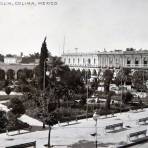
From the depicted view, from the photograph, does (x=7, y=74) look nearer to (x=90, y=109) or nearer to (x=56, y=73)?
(x=56, y=73)

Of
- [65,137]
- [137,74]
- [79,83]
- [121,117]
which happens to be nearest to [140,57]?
[137,74]

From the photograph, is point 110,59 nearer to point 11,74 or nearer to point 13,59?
point 11,74

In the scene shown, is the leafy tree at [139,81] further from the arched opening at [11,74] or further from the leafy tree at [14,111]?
the leafy tree at [14,111]

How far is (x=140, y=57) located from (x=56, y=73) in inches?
1251

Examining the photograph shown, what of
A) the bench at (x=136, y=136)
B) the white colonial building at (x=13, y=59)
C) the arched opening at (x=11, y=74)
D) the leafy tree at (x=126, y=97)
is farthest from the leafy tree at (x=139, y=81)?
the white colonial building at (x=13, y=59)

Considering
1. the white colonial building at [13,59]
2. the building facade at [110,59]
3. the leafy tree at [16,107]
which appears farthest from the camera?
the white colonial building at [13,59]

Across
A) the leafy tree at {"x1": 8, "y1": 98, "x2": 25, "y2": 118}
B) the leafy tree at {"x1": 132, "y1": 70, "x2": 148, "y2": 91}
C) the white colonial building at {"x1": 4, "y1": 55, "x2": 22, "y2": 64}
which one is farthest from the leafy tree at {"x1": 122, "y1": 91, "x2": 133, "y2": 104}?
the white colonial building at {"x1": 4, "y1": 55, "x2": 22, "y2": 64}

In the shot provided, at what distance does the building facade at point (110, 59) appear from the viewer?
66438mm

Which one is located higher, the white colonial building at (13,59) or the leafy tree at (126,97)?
the white colonial building at (13,59)

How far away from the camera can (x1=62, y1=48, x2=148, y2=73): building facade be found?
66.4 metres

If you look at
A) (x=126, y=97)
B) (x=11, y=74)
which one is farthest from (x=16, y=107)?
(x=11, y=74)

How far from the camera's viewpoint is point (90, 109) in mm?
31719

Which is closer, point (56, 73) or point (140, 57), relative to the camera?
point (56, 73)

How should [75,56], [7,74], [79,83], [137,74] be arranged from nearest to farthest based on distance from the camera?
1. [79,83]
2. [137,74]
3. [7,74]
4. [75,56]
